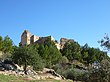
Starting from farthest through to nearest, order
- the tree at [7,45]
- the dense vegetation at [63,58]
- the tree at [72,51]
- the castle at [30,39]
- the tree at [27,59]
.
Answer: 1. the castle at [30,39]
2. the tree at [72,51]
3. the tree at [7,45]
4. the tree at [27,59]
5. the dense vegetation at [63,58]

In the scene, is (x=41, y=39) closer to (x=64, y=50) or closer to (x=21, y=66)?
(x=64, y=50)

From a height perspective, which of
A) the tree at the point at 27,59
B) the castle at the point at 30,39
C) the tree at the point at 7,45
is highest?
the castle at the point at 30,39

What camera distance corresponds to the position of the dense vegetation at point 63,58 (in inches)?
853

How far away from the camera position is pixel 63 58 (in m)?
84.4

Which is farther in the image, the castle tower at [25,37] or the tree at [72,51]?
the castle tower at [25,37]

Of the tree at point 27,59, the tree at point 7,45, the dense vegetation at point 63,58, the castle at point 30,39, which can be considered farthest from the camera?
the castle at point 30,39

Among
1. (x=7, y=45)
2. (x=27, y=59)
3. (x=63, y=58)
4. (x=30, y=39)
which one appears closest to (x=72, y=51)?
(x=63, y=58)

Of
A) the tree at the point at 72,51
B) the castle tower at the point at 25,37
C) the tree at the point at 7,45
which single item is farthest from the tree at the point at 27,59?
the castle tower at the point at 25,37

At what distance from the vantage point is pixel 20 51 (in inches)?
2170

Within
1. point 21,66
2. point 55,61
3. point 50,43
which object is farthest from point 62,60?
point 21,66

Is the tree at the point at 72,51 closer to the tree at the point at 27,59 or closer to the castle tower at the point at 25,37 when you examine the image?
the castle tower at the point at 25,37

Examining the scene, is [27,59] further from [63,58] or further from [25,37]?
[25,37]

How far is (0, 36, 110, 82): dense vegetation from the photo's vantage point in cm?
2166

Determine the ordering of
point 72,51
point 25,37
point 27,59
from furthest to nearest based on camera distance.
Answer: point 25,37 < point 72,51 < point 27,59
